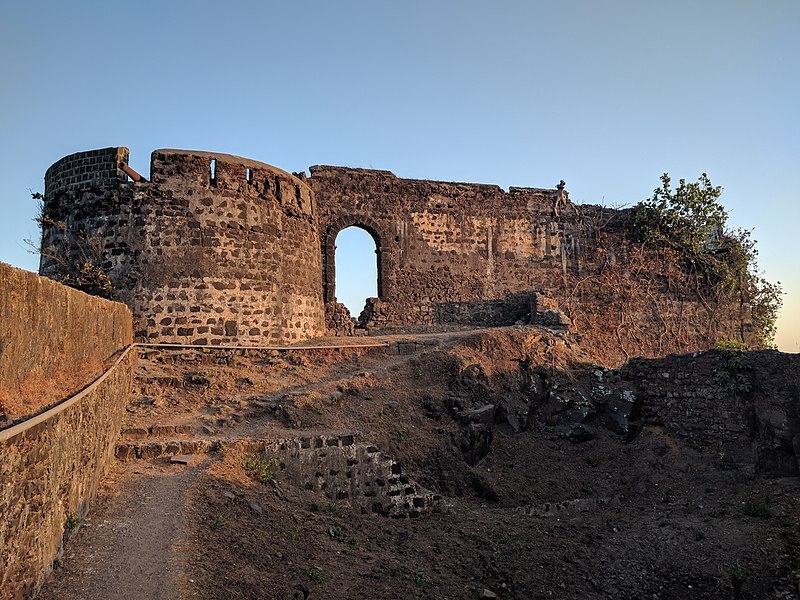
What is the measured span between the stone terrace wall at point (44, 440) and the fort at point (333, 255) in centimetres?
605

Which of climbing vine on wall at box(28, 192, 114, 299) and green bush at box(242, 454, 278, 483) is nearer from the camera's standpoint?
green bush at box(242, 454, 278, 483)

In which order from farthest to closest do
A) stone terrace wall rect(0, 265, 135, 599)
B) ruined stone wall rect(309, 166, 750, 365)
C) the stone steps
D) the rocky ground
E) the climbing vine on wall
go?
1. ruined stone wall rect(309, 166, 750, 365)
2. the climbing vine on wall
3. the stone steps
4. the rocky ground
5. stone terrace wall rect(0, 265, 135, 599)

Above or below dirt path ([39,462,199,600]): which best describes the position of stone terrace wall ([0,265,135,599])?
above

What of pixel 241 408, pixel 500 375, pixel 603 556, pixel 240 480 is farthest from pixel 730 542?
pixel 241 408

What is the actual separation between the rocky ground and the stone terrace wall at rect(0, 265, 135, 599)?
0.40m

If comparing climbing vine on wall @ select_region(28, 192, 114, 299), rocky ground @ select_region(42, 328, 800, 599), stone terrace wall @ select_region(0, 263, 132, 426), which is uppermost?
climbing vine on wall @ select_region(28, 192, 114, 299)

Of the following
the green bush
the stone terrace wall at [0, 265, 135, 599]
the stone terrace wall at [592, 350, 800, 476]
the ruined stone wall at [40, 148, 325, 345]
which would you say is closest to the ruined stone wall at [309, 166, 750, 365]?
the ruined stone wall at [40, 148, 325, 345]

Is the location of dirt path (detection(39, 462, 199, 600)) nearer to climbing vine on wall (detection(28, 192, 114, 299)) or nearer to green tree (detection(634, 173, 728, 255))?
climbing vine on wall (detection(28, 192, 114, 299))

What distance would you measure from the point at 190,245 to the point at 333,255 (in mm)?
5237

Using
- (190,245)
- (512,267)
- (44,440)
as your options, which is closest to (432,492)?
(44,440)

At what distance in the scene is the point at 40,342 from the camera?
5863 mm

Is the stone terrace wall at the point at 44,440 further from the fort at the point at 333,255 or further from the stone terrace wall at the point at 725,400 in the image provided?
the stone terrace wall at the point at 725,400

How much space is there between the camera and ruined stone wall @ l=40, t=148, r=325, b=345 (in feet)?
45.5

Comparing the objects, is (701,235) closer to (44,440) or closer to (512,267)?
(512,267)
